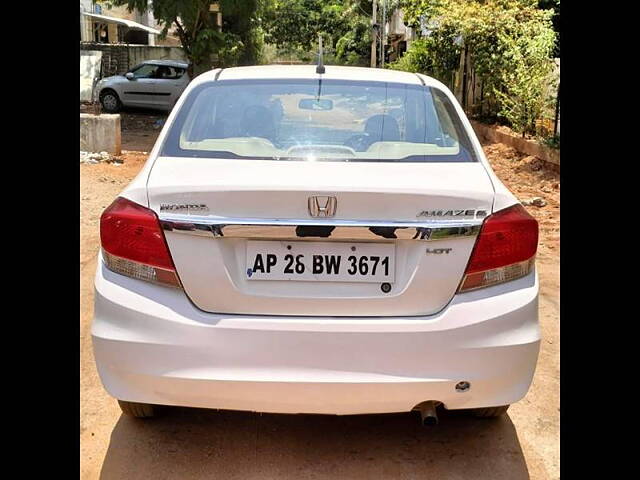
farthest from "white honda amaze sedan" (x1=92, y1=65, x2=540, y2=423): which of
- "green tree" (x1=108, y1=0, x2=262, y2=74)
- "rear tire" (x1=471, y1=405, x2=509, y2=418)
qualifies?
"green tree" (x1=108, y1=0, x2=262, y2=74)

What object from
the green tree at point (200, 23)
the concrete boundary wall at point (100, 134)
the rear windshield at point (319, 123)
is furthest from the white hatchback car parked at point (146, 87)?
the rear windshield at point (319, 123)

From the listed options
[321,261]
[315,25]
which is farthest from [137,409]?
[315,25]

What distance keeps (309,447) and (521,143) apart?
9648 millimetres

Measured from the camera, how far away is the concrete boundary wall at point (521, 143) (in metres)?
10.4

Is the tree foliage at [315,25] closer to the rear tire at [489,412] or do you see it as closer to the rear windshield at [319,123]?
the rear windshield at [319,123]

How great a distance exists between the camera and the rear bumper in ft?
8.01

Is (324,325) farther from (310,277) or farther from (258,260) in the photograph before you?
(258,260)

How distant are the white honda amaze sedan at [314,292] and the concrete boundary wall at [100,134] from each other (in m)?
9.62

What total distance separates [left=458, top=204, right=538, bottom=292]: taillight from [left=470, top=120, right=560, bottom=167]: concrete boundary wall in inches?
316

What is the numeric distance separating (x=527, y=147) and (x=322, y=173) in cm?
954

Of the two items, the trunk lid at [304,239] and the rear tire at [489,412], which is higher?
the trunk lid at [304,239]

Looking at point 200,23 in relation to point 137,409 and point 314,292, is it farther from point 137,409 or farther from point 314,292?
point 314,292

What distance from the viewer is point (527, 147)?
1139cm

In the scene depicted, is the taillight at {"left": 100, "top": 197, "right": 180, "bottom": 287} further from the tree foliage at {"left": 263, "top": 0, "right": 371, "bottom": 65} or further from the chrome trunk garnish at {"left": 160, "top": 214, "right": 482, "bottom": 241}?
the tree foliage at {"left": 263, "top": 0, "right": 371, "bottom": 65}
